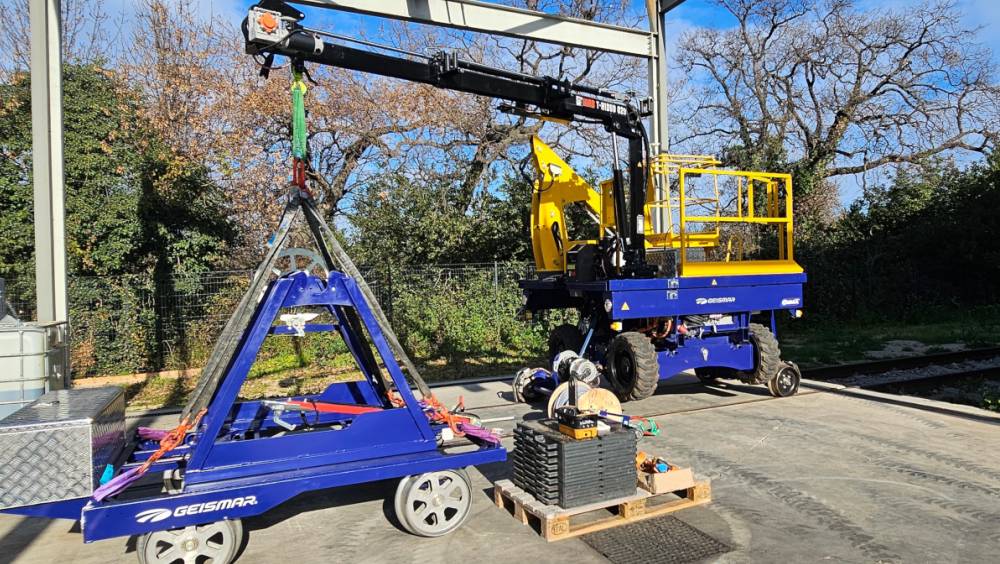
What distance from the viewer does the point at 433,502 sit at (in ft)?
14.6

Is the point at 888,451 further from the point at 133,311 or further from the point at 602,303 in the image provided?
the point at 133,311

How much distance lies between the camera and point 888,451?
6199 millimetres

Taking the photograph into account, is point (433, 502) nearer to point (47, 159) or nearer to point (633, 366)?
point (633, 366)

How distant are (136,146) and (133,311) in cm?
390

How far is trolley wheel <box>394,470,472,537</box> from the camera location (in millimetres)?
4375

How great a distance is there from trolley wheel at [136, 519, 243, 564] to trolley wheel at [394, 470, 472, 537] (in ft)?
3.56

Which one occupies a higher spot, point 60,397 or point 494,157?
point 494,157

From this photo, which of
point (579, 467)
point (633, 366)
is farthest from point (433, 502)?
point (633, 366)

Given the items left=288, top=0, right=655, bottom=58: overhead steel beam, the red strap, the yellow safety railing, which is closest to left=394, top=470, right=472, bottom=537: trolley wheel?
the red strap

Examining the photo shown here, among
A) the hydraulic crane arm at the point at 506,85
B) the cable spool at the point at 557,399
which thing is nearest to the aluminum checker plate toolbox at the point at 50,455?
the hydraulic crane arm at the point at 506,85

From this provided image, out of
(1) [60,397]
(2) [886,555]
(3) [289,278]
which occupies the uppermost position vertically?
(3) [289,278]

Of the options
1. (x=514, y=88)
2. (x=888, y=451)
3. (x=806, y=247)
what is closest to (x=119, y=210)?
(x=514, y=88)

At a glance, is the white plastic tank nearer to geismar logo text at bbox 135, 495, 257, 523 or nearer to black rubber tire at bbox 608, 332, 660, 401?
geismar logo text at bbox 135, 495, 257, 523

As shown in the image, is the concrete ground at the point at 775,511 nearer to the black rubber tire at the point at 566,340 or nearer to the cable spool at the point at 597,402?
the cable spool at the point at 597,402
